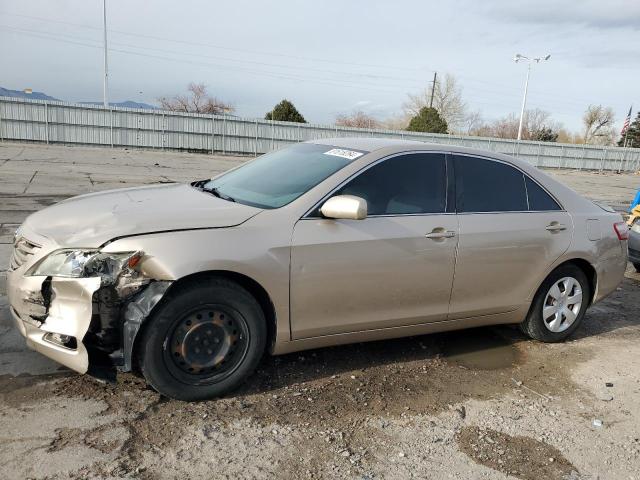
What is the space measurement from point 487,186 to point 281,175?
5.42 ft

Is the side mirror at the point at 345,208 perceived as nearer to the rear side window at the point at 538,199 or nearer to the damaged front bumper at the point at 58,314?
the damaged front bumper at the point at 58,314

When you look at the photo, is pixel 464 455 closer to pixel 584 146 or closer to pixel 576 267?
pixel 576 267

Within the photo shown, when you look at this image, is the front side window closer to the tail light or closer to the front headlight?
the front headlight

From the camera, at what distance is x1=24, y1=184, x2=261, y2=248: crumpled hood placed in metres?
3.08

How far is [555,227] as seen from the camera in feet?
14.6

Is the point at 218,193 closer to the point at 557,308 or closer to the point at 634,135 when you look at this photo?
the point at 557,308

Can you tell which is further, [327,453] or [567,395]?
[567,395]

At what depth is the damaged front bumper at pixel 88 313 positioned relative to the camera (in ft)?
9.78

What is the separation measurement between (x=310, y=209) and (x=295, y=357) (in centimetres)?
125

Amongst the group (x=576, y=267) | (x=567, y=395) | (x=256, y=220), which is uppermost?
(x=256, y=220)

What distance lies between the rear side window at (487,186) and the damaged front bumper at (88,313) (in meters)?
2.35

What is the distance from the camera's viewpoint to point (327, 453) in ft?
9.52

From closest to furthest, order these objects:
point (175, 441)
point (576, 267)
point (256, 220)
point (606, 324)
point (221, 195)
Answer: point (175, 441)
point (256, 220)
point (221, 195)
point (576, 267)
point (606, 324)

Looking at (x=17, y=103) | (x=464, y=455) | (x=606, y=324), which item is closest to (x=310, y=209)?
(x=464, y=455)
